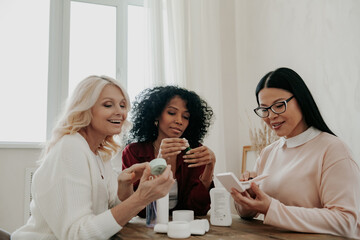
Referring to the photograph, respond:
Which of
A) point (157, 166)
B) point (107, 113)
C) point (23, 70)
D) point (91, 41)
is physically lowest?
point (157, 166)

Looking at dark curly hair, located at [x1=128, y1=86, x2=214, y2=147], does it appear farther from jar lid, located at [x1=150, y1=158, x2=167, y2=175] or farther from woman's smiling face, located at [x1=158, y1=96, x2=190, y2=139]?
jar lid, located at [x1=150, y1=158, x2=167, y2=175]

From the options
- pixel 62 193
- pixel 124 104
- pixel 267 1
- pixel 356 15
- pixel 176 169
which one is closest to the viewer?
pixel 62 193

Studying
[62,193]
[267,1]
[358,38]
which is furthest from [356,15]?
[62,193]

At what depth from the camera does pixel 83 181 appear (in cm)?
124

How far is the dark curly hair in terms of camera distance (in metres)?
2.14

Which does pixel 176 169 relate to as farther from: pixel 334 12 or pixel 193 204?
pixel 334 12

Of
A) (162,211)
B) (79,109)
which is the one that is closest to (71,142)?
(79,109)

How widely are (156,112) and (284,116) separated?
2.99 ft

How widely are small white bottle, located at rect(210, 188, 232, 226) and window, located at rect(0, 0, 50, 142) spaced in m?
2.01

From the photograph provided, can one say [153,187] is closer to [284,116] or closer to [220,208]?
[220,208]

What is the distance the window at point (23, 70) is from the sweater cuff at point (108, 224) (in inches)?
77.9

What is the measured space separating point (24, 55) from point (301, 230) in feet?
8.83

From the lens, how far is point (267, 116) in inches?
59.2

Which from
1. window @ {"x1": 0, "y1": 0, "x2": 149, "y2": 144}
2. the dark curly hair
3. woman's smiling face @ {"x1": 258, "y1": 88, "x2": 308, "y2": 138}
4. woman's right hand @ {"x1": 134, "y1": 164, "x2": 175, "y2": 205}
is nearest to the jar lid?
woman's right hand @ {"x1": 134, "y1": 164, "x2": 175, "y2": 205}
